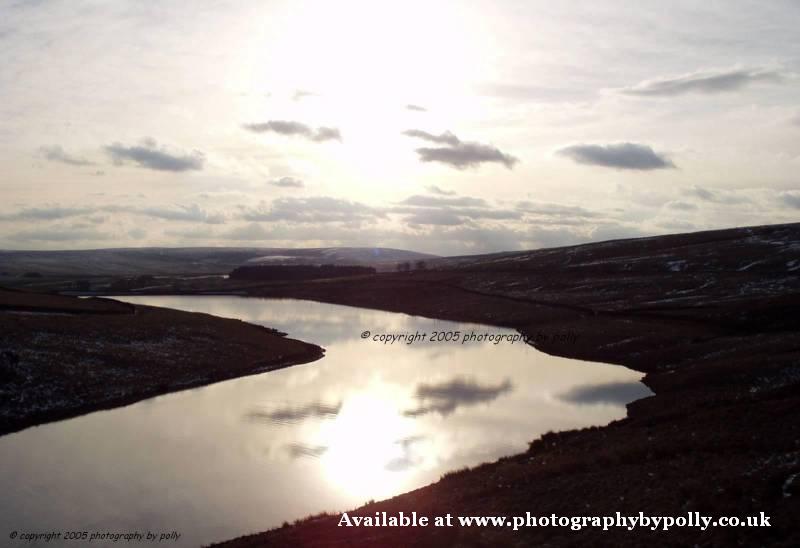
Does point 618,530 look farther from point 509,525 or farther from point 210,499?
point 210,499

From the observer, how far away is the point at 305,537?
73.2ft

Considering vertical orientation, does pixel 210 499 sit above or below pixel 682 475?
below

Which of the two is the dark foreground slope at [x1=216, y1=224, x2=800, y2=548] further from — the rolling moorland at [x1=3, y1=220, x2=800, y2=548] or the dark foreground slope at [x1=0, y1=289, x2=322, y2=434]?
the dark foreground slope at [x1=0, y1=289, x2=322, y2=434]

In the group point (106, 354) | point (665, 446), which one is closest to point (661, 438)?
point (665, 446)

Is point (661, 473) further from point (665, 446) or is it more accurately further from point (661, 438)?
point (661, 438)

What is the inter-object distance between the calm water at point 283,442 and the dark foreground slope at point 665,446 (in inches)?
104

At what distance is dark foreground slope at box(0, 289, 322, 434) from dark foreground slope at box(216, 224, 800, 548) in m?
26.6

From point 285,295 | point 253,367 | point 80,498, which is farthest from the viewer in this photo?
point 285,295

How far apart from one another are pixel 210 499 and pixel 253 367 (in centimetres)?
3426

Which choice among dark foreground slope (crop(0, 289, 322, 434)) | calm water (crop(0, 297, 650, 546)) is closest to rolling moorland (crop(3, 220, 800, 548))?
dark foreground slope (crop(0, 289, 322, 434))

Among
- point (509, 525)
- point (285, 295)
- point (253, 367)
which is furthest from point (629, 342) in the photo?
point (285, 295)

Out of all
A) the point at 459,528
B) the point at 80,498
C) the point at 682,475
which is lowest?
the point at 80,498

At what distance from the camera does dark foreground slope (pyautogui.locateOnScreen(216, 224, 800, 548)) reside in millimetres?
20000

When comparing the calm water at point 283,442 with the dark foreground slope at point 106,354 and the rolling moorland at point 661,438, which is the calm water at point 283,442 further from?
the rolling moorland at point 661,438
